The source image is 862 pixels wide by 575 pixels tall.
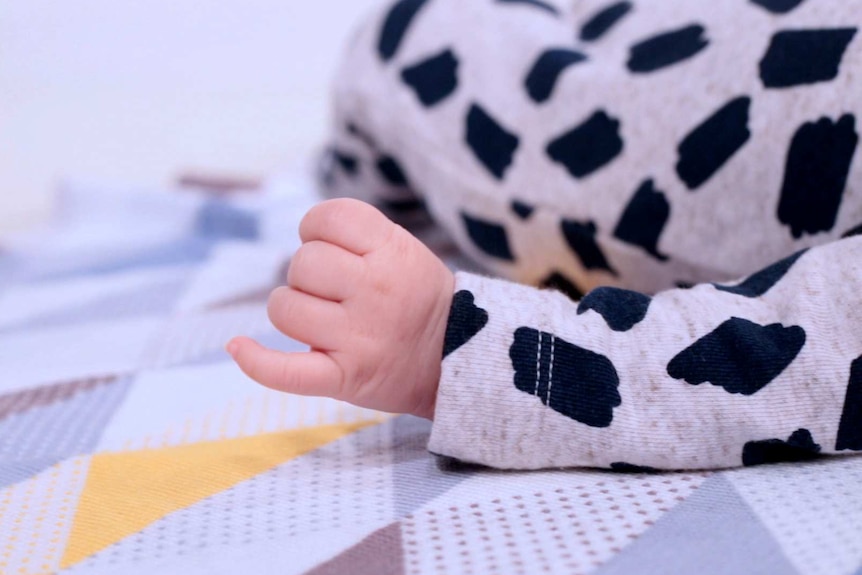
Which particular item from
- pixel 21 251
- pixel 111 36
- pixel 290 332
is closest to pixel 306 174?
pixel 21 251

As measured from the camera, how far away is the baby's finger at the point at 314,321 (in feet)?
1.24

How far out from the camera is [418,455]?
0.40 meters

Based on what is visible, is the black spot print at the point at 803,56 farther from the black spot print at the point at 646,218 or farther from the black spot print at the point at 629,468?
the black spot print at the point at 629,468

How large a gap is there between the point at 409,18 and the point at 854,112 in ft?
1.40

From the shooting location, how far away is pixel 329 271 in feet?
1.24

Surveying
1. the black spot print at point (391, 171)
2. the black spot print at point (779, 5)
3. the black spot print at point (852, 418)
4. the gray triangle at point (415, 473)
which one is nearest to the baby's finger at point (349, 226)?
the gray triangle at point (415, 473)

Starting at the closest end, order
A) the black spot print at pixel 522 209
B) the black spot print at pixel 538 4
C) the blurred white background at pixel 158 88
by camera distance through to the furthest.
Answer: the black spot print at pixel 522 209 → the black spot print at pixel 538 4 → the blurred white background at pixel 158 88

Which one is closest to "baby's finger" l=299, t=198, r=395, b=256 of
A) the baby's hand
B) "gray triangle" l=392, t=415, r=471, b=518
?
the baby's hand

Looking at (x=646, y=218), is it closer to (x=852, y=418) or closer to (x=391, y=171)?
(x=852, y=418)

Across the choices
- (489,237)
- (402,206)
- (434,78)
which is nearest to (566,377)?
(489,237)

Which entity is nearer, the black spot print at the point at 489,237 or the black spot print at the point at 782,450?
the black spot print at the point at 782,450

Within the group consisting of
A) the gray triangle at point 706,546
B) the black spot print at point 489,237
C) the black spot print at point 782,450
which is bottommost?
the gray triangle at point 706,546

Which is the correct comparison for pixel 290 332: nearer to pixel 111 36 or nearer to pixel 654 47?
pixel 654 47

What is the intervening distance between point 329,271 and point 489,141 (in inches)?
12.8
